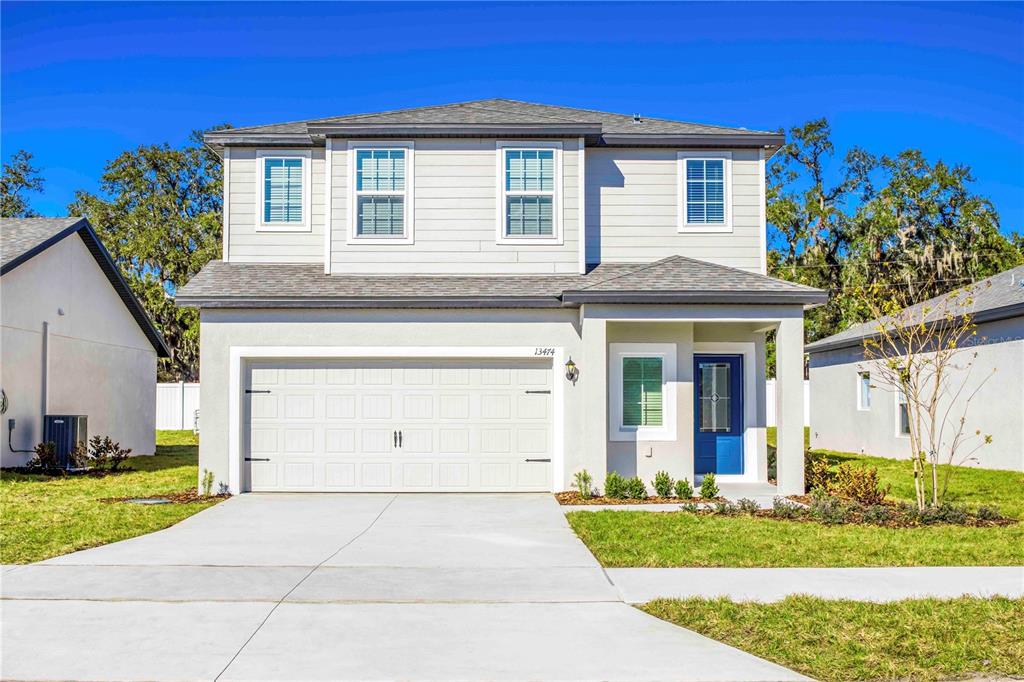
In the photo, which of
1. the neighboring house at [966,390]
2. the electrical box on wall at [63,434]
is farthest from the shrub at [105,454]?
the neighboring house at [966,390]

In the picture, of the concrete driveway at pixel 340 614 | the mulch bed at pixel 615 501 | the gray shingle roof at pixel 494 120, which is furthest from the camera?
the gray shingle roof at pixel 494 120

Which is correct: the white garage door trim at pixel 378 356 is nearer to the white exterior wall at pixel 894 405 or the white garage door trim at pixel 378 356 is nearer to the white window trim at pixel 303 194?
the white window trim at pixel 303 194

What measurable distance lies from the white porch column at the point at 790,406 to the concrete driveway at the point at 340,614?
5.09m

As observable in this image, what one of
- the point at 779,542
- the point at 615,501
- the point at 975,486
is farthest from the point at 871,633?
the point at 975,486

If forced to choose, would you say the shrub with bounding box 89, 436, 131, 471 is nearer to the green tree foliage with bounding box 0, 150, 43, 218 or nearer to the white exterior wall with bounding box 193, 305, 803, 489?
the white exterior wall with bounding box 193, 305, 803, 489

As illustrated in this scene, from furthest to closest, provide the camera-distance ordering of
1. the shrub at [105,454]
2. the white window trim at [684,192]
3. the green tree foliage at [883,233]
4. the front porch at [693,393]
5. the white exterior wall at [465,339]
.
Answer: the green tree foliage at [883,233], the shrub at [105,454], the white window trim at [684,192], the white exterior wall at [465,339], the front porch at [693,393]

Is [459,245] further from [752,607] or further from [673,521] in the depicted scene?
[752,607]

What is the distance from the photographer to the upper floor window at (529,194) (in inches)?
607

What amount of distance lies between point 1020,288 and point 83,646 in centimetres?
1822

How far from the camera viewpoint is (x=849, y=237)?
3800 centimetres

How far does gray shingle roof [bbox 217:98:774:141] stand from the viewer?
15.5m

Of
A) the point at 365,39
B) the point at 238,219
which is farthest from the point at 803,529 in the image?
the point at 365,39

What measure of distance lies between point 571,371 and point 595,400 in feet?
2.40

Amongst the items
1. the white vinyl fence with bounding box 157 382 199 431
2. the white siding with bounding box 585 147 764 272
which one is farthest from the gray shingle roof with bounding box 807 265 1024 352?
the white vinyl fence with bounding box 157 382 199 431
